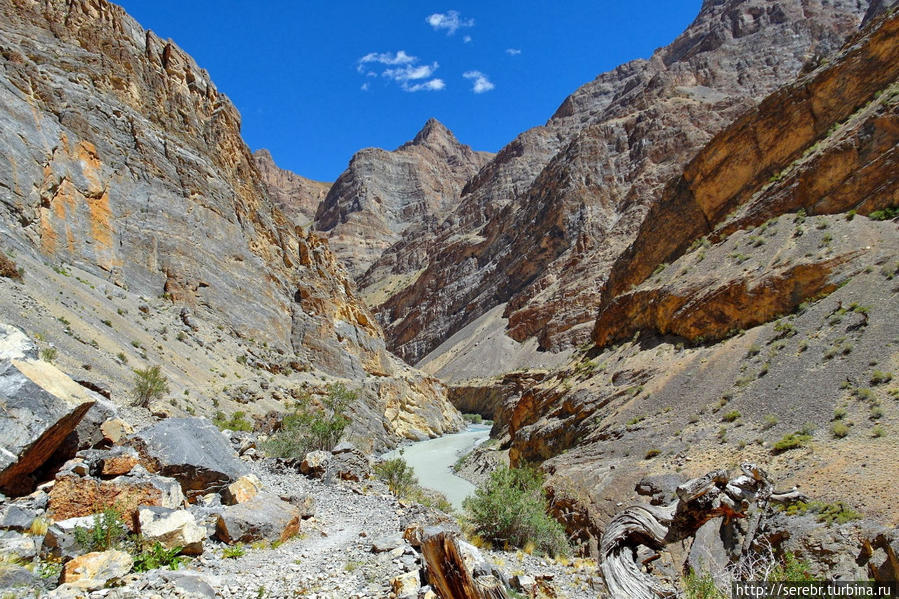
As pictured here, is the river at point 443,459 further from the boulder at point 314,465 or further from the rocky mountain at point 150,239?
the boulder at point 314,465

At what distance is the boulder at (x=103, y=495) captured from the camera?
5781 millimetres

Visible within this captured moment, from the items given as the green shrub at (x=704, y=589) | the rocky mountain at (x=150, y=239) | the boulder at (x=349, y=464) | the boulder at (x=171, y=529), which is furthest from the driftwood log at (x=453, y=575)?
the rocky mountain at (x=150, y=239)

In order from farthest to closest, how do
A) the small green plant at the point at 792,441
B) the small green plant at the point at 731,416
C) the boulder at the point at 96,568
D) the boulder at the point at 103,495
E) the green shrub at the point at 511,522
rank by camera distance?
the small green plant at the point at 731,416 < the small green plant at the point at 792,441 < the green shrub at the point at 511,522 < the boulder at the point at 103,495 < the boulder at the point at 96,568

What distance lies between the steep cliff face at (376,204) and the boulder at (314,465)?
446ft

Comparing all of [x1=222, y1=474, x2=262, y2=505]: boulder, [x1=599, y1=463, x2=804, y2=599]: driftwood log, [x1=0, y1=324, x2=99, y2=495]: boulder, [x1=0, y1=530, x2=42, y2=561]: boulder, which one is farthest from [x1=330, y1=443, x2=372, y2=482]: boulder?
[x1=599, y1=463, x2=804, y2=599]: driftwood log

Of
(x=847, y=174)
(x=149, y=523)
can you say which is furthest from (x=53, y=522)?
(x=847, y=174)

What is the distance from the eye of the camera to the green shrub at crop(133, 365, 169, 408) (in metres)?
16.7

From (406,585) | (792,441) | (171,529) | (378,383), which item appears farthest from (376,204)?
(406,585)

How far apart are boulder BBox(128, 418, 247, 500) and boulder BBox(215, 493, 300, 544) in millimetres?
856

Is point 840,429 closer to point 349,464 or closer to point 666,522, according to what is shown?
point 666,522

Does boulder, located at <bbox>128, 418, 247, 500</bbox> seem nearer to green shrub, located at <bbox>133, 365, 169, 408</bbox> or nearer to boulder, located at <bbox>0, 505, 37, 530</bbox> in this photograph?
boulder, located at <bbox>0, 505, 37, 530</bbox>

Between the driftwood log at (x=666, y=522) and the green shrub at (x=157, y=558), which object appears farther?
the green shrub at (x=157, y=558)

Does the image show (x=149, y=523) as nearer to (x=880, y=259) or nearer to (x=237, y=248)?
(x=880, y=259)

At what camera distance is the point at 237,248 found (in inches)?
1435
